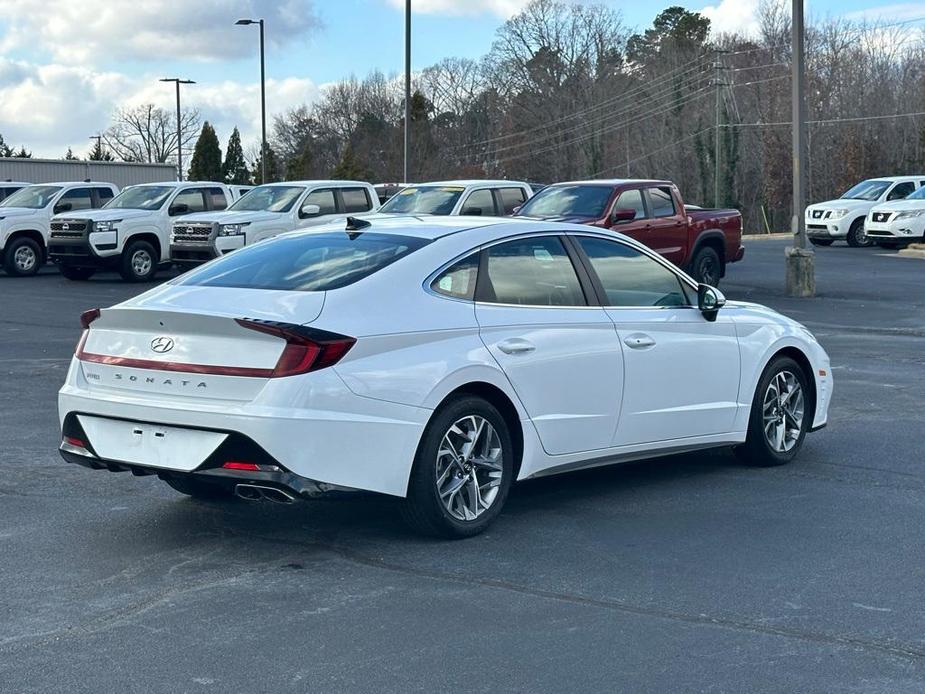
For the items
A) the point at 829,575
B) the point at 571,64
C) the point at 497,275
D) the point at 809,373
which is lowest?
the point at 829,575

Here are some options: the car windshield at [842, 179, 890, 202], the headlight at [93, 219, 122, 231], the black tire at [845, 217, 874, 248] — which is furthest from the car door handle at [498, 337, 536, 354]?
the car windshield at [842, 179, 890, 202]

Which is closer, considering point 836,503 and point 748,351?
point 836,503

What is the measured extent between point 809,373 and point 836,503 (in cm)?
150

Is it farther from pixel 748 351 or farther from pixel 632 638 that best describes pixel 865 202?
pixel 632 638

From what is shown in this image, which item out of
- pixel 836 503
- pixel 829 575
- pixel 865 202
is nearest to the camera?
pixel 829 575

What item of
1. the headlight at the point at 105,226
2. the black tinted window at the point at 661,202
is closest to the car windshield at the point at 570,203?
the black tinted window at the point at 661,202

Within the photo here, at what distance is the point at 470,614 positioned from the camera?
212 inches

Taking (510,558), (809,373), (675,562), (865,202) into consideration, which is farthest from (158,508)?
(865,202)

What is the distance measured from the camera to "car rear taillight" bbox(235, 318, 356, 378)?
593 cm

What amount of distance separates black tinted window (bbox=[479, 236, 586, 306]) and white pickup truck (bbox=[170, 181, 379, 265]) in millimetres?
16241

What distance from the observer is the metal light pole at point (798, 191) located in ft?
70.6

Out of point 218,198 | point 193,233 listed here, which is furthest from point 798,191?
point 218,198

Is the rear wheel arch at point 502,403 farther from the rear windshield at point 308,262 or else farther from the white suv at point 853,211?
the white suv at point 853,211

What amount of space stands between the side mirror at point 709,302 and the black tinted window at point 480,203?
1423cm
